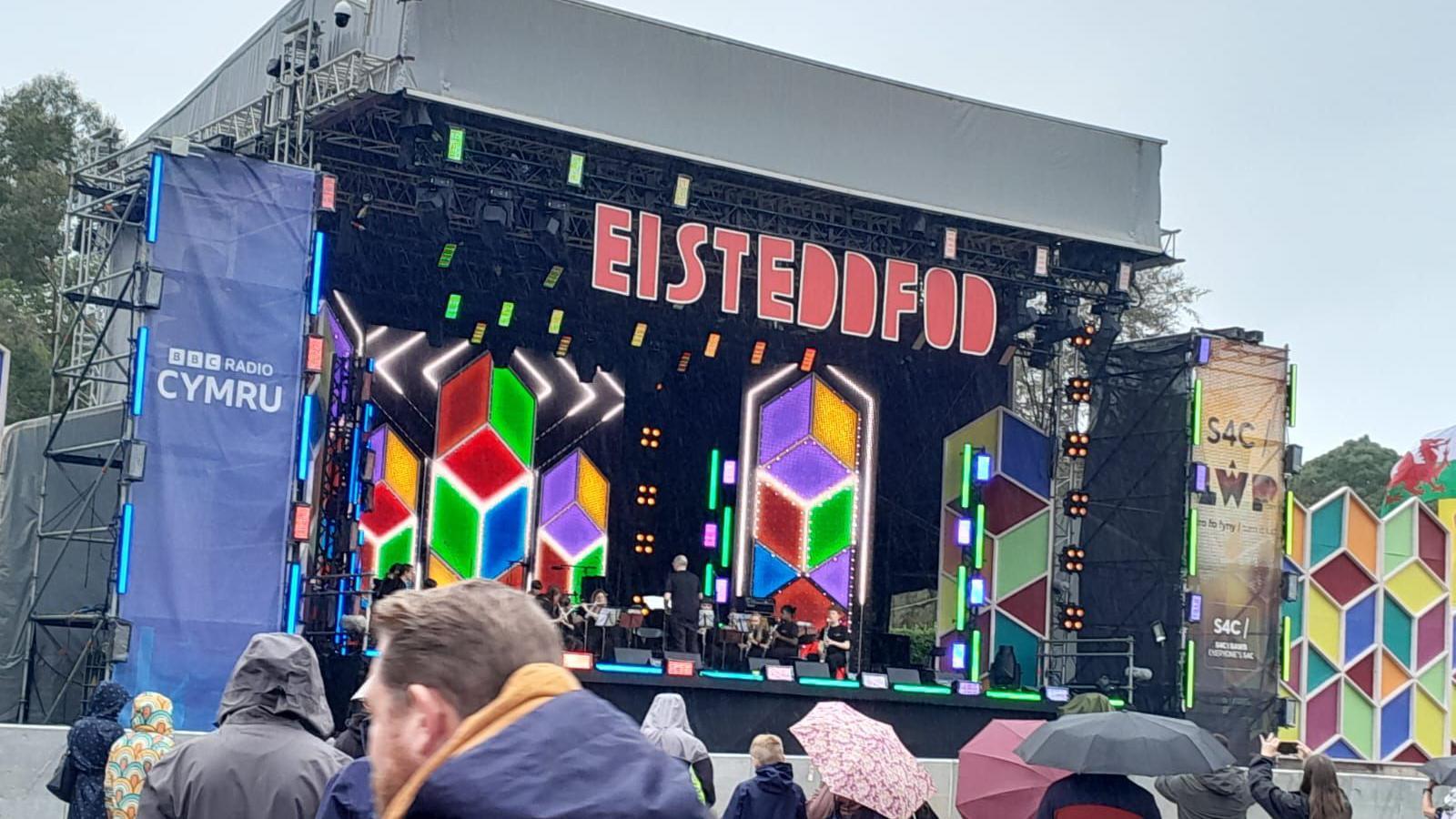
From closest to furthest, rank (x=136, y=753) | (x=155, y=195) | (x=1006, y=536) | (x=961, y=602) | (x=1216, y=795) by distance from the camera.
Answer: (x=136, y=753) → (x=1216, y=795) → (x=155, y=195) → (x=961, y=602) → (x=1006, y=536)

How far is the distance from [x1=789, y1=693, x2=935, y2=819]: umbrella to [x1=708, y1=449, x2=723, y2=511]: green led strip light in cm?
1402

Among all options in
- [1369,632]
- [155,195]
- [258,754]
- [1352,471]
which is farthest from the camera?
[1352,471]

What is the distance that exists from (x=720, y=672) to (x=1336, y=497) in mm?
8291

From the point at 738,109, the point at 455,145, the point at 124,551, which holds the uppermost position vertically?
the point at 738,109

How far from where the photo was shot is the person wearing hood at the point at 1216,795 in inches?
339

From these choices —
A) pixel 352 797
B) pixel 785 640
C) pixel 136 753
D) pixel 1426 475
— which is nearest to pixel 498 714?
pixel 352 797

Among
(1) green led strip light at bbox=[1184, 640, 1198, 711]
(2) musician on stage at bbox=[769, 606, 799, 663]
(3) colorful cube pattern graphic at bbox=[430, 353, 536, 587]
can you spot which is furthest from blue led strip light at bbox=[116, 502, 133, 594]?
(1) green led strip light at bbox=[1184, 640, 1198, 711]

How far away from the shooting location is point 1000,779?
1015cm

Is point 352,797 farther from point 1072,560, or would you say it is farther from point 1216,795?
point 1072,560

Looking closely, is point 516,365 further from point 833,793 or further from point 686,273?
point 833,793

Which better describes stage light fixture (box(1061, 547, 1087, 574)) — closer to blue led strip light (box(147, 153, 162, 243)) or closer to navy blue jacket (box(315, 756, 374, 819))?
blue led strip light (box(147, 153, 162, 243))

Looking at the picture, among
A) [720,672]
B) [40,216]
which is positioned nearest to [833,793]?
[720,672]

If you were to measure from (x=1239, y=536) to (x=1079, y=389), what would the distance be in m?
2.38

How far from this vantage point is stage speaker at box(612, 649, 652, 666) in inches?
666
